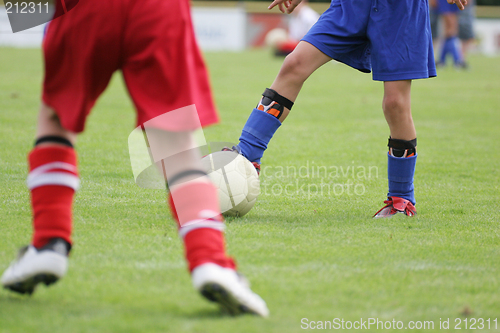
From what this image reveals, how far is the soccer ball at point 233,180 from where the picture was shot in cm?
312

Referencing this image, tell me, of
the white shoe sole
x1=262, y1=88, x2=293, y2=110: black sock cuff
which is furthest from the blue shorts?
the white shoe sole

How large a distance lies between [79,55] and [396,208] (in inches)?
80.6

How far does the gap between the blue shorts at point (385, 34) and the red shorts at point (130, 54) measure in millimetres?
1594

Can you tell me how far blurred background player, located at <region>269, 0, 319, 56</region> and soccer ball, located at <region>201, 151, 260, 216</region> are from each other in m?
13.3

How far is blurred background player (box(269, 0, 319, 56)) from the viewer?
16.7 meters

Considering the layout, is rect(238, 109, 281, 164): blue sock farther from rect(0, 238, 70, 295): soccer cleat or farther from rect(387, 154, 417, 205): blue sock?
rect(0, 238, 70, 295): soccer cleat

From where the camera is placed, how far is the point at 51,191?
75.6 inches

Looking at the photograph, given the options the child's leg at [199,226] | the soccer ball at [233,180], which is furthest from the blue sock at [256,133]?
the child's leg at [199,226]

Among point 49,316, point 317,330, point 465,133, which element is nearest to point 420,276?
point 317,330

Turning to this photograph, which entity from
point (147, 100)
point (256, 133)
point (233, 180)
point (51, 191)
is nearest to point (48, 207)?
point (51, 191)

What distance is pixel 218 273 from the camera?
1.71m

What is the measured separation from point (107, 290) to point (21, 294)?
269mm

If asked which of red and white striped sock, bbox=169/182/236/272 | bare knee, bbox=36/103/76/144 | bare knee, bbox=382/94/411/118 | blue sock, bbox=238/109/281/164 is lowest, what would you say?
blue sock, bbox=238/109/281/164

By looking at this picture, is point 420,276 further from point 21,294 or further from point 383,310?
point 21,294
